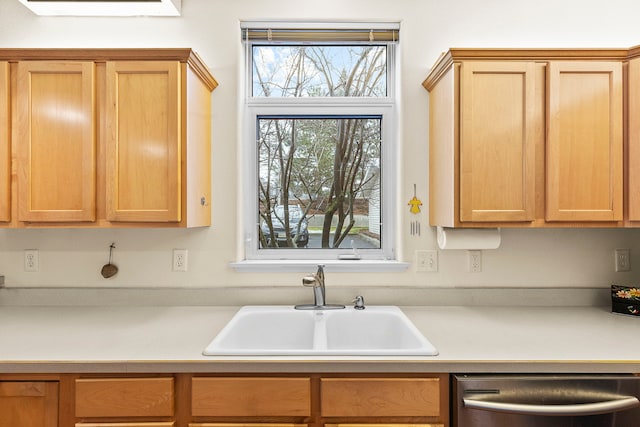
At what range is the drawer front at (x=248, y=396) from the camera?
1.31m

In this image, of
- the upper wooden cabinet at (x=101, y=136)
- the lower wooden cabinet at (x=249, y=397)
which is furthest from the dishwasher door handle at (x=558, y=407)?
the upper wooden cabinet at (x=101, y=136)

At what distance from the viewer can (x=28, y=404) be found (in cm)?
133

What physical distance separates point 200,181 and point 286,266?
23.4 inches

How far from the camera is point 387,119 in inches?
84.5

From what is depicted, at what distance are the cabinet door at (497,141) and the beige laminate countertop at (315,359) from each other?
48 cm

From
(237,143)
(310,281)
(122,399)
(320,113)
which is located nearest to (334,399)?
(310,281)

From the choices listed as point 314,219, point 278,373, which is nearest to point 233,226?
point 314,219

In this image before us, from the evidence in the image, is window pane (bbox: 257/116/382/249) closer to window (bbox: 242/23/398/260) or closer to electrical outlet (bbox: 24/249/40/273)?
window (bbox: 242/23/398/260)

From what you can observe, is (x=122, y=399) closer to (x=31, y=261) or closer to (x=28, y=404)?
(x=28, y=404)

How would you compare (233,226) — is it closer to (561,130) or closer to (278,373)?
(278,373)

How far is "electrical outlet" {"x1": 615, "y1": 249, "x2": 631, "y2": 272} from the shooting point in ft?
6.55

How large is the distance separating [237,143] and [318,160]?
0.45 meters

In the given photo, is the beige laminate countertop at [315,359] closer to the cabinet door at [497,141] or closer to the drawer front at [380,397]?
the drawer front at [380,397]

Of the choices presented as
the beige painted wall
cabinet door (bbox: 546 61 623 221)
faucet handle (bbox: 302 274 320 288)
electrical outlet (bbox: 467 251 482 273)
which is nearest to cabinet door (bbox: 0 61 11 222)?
the beige painted wall
